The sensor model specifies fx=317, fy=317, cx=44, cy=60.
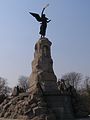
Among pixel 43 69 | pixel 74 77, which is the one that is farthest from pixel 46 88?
pixel 74 77

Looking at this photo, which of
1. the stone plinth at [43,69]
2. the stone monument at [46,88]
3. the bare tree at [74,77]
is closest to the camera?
the stone monument at [46,88]

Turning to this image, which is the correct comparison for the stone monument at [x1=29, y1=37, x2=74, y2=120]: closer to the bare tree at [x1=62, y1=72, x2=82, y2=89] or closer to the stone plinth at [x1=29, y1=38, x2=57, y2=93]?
the stone plinth at [x1=29, y1=38, x2=57, y2=93]

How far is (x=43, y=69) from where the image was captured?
29641 mm

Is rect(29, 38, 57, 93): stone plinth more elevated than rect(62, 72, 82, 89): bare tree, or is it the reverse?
rect(62, 72, 82, 89): bare tree

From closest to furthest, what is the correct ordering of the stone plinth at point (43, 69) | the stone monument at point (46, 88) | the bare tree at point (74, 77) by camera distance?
the stone monument at point (46, 88), the stone plinth at point (43, 69), the bare tree at point (74, 77)

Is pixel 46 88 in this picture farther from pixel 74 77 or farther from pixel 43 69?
pixel 74 77

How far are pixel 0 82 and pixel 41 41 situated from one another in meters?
36.3

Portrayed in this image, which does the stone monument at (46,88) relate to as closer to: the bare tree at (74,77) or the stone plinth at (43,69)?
the stone plinth at (43,69)

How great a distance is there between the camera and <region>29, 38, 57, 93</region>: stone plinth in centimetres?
2889

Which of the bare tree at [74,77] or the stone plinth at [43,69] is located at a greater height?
the bare tree at [74,77]

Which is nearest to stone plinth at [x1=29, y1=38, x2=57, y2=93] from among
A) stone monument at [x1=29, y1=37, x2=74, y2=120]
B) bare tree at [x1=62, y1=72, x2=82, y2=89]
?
stone monument at [x1=29, y1=37, x2=74, y2=120]

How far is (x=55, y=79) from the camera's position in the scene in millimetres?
29766

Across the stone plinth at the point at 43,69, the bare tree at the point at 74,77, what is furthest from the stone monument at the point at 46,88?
the bare tree at the point at 74,77

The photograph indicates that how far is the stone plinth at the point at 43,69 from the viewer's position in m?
28.9
